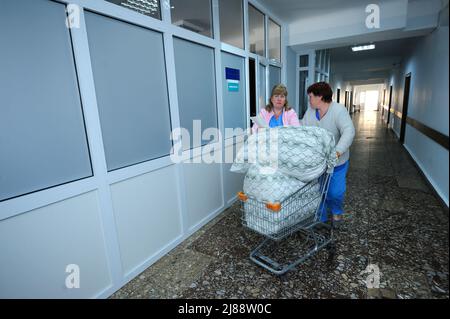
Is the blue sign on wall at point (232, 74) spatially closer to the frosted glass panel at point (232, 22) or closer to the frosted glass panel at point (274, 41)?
the frosted glass panel at point (232, 22)

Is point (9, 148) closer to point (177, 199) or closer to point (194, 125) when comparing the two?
point (177, 199)

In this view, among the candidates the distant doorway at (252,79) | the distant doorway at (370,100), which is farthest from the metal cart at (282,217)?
the distant doorway at (370,100)

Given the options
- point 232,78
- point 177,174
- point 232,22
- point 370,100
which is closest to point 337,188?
point 177,174

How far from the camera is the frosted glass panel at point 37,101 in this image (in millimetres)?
1344

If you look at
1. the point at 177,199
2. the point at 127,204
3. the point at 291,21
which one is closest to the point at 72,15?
the point at 127,204

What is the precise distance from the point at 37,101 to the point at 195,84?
156 centimetres

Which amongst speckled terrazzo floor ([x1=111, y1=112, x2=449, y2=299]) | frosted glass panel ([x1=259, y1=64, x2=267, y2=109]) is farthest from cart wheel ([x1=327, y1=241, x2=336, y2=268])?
frosted glass panel ([x1=259, y1=64, x2=267, y2=109])

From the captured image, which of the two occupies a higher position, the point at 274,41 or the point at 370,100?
the point at 274,41

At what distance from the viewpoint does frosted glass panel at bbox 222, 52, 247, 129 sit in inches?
128

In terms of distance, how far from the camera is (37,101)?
4.78 feet

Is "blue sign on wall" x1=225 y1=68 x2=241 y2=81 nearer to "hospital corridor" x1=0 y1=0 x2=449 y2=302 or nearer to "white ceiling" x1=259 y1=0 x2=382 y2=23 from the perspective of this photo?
"hospital corridor" x1=0 y1=0 x2=449 y2=302

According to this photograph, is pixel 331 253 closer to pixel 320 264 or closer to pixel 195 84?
pixel 320 264

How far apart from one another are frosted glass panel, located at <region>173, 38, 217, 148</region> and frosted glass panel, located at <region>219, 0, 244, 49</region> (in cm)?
57

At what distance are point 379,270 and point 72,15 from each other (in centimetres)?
304
